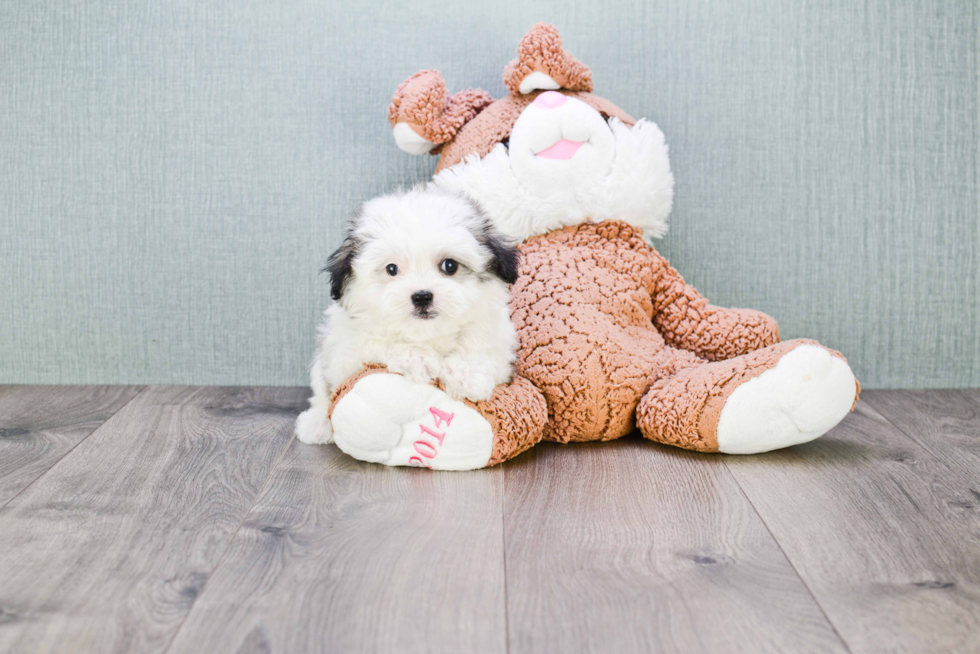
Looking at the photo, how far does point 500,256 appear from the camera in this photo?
4.40ft

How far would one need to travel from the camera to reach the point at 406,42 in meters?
1.90

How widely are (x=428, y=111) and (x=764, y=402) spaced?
92cm

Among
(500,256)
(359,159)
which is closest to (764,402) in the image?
(500,256)

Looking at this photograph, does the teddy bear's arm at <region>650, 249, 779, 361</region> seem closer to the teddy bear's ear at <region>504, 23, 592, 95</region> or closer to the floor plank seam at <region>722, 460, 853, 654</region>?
the floor plank seam at <region>722, 460, 853, 654</region>

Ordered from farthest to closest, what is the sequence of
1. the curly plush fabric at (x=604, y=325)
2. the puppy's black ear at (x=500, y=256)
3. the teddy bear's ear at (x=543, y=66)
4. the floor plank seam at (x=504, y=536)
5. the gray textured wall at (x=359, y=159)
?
the gray textured wall at (x=359, y=159) < the teddy bear's ear at (x=543, y=66) < the curly plush fabric at (x=604, y=325) < the puppy's black ear at (x=500, y=256) < the floor plank seam at (x=504, y=536)

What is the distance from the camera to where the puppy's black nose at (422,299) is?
4.13 ft

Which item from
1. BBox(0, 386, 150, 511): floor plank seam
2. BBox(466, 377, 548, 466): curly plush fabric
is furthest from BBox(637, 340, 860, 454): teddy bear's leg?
BBox(0, 386, 150, 511): floor plank seam

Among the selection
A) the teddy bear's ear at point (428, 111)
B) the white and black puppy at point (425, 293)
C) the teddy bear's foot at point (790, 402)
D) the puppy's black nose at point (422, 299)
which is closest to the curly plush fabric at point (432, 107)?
the teddy bear's ear at point (428, 111)

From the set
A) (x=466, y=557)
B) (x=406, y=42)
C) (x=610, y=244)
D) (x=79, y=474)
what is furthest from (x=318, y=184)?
(x=466, y=557)

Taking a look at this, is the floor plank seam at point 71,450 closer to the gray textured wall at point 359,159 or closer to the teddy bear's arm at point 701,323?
the gray textured wall at point 359,159

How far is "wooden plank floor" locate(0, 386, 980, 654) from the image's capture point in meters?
0.86

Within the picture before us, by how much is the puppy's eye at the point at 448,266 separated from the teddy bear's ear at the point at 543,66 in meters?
0.55

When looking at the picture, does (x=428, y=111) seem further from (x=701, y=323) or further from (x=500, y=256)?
(x=701, y=323)

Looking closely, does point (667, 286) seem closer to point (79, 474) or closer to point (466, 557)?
point (466, 557)
